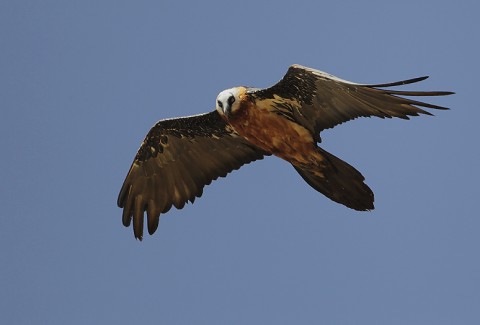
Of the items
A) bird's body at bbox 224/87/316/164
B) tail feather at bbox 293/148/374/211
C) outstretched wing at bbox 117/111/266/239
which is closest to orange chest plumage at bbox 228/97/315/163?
bird's body at bbox 224/87/316/164

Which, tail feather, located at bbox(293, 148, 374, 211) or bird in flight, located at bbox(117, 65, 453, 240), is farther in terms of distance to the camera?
tail feather, located at bbox(293, 148, 374, 211)

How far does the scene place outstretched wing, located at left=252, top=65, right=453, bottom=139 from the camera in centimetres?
1123

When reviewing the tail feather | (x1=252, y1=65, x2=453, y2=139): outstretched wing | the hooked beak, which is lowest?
the tail feather

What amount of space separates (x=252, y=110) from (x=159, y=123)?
2.01m

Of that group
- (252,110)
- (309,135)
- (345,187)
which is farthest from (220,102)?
(345,187)

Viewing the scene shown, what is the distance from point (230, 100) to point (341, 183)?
194 centimetres

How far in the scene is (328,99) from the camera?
12.3 metres

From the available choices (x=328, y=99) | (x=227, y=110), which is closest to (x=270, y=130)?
(x=227, y=110)

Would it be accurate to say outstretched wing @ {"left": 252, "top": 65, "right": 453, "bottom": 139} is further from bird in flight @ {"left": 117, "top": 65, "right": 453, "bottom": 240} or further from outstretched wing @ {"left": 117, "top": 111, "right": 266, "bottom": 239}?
outstretched wing @ {"left": 117, "top": 111, "right": 266, "bottom": 239}

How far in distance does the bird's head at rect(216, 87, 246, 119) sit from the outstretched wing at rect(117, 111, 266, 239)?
1499 millimetres

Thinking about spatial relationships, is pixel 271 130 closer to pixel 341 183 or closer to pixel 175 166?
pixel 341 183

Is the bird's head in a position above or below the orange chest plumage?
above

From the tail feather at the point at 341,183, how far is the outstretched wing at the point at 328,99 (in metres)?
0.50

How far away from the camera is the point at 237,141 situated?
1423 centimetres
